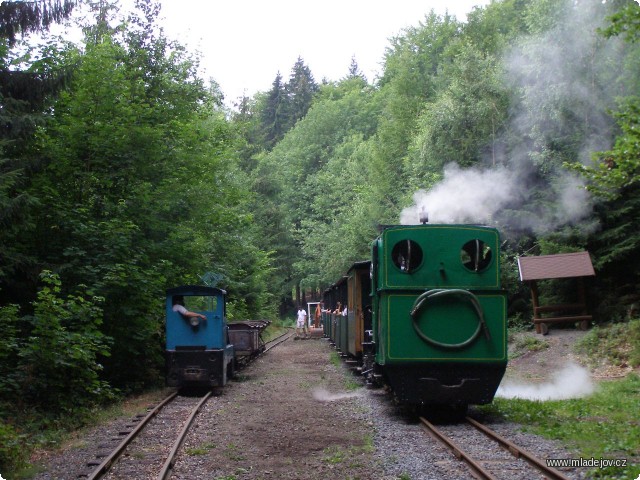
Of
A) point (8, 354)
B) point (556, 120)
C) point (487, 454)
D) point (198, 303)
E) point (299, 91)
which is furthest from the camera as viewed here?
point (299, 91)

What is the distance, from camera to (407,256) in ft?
36.4

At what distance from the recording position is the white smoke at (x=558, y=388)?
1377 centimetres

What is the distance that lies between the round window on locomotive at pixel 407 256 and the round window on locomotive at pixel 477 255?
68 centimetres

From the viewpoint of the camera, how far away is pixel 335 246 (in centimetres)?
4866

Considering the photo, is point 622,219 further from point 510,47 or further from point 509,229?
point 510,47

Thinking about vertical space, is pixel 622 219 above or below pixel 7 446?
above

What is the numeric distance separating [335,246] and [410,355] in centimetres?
3790

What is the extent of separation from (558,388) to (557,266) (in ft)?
20.0

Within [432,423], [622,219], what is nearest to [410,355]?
[432,423]

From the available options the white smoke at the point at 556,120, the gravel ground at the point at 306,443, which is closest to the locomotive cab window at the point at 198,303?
the gravel ground at the point at 306,443

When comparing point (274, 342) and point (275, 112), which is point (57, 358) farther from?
point (275, 112)

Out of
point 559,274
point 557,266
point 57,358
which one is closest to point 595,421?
point 57,358

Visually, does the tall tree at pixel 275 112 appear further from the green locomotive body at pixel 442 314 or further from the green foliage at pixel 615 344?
the green locomotive body at pixel 442 314

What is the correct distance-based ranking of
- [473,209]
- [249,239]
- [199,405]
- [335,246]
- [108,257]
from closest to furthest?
[199,405]
[108,257]
[473,209]
[249,239]
[335,246]
